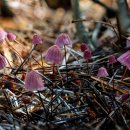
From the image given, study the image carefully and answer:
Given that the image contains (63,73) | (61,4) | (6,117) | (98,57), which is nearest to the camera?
(6,117)

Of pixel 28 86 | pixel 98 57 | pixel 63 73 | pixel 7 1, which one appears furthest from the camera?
pixel 7 1

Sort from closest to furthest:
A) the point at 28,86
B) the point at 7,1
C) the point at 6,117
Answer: the point at 28,86, the point at 6,117, the point at 7,1

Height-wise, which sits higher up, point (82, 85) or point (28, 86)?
point (28, 86)

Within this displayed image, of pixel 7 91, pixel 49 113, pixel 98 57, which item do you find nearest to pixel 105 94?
pixel 49 113

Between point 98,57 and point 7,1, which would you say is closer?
point 98,57

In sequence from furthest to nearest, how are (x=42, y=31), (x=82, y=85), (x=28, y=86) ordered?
(x=42, y=31) < (x=82, y=85) < (x=28, y=86)

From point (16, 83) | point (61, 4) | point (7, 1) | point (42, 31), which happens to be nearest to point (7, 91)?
point (16, 83)

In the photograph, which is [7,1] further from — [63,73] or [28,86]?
[28,86]

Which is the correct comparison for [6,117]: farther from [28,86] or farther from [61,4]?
[61,4]

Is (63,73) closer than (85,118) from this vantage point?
No
